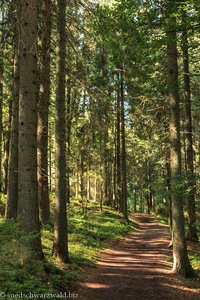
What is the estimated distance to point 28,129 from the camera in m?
7.38

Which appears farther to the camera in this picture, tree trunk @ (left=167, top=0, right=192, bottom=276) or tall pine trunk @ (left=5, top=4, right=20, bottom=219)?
tall pine trunk @ (left=5, top=4, right=20, bottom=219)

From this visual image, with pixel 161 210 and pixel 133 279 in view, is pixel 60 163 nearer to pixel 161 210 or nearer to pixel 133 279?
pixel 133 279

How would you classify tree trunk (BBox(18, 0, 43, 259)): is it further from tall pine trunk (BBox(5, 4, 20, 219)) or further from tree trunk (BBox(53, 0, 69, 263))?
tall pine trunk (BBox(5, 4, 20, 219))

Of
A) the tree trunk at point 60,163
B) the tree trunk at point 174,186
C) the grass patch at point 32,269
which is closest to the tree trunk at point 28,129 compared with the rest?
the grass patch at point 32,269

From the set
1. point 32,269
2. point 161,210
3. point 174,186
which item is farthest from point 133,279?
point 161,210

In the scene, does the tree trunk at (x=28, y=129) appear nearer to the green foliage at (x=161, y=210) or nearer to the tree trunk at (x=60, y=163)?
the tree trunk at (x=60, y=163)

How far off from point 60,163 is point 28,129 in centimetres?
258

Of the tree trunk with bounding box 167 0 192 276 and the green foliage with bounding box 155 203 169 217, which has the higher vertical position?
the tree trunk with bounding box 167 0 192 276

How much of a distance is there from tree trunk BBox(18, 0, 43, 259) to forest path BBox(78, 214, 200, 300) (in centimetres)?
215

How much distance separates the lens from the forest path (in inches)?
301

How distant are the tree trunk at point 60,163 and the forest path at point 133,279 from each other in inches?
49.2

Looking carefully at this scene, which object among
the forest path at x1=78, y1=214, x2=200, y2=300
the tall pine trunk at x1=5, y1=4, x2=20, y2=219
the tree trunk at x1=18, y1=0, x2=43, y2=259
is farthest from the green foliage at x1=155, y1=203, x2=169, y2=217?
the tree trunk at x1=18, y1=0, x2=43, y2=259

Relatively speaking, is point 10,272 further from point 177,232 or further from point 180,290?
point 177,232

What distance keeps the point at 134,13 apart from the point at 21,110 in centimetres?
451
